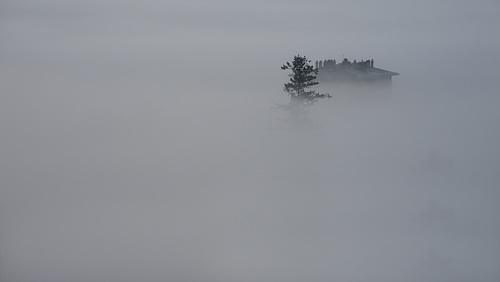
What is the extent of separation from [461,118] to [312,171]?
8.06 ft

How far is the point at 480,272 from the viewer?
20.0 feet

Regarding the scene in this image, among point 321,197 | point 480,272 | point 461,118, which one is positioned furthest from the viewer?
point 461,118

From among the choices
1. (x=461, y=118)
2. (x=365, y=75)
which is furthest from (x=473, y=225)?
(x=365, y=75)

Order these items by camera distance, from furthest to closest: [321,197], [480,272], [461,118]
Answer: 1. [461,118]
2. [321,197]
3. [480,272]

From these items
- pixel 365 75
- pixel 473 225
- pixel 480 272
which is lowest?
pixel 480 272

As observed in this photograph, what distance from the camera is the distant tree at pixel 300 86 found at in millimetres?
6699

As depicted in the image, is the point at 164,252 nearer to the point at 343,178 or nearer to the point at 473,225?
the point at 343,178

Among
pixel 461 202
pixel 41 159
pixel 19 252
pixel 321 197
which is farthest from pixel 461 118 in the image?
pixel 19 252

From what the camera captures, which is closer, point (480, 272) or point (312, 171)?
point (480, 272)

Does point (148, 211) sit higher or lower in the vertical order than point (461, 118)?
lower

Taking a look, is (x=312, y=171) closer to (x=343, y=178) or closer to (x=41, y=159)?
(x=343, y=178)

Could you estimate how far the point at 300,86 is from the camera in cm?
671

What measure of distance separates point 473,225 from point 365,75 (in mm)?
2600

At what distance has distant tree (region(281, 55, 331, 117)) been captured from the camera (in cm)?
670
